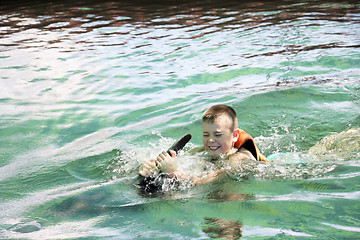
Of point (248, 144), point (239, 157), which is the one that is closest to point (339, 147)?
point (248, 144)

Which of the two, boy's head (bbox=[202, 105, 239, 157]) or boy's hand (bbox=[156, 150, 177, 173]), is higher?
boy's head (bbox=[202, 105, 239, 157])

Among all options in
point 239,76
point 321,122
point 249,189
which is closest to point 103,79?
point 239,76

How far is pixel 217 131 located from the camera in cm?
443

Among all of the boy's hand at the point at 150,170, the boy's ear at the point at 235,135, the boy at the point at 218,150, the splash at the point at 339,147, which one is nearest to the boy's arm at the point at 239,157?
the boy at the point at 218,150

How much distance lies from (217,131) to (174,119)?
7.08 feet

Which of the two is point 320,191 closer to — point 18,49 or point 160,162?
point 160,162

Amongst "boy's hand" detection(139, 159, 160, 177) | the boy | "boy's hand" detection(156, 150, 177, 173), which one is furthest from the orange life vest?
"boy's hand" detection(139, 159, 160, 177)

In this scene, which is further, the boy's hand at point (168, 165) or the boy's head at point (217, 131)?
the boy's head at point (217, 131)

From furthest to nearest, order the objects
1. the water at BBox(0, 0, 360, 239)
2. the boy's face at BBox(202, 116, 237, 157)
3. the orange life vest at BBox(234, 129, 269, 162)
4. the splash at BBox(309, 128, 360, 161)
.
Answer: the splash at BBox(309, 128, 360, 161) → the orange life vest at BBox(234, 129, 269, 162) → the boy's face at BBox(202, 116, 237, 157) → the water at BBox(0, 0, 360, 239)

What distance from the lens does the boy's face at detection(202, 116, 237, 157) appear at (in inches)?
174

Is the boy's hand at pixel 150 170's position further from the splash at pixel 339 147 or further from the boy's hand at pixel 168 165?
the splash at pixel 339 147

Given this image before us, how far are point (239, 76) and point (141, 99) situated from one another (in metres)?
2.02

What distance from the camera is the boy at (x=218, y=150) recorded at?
4316 millimetres

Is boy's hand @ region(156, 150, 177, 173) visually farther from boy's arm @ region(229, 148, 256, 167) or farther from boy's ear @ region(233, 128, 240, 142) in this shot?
boy's ear @ region(233, 128, 240, 142)
